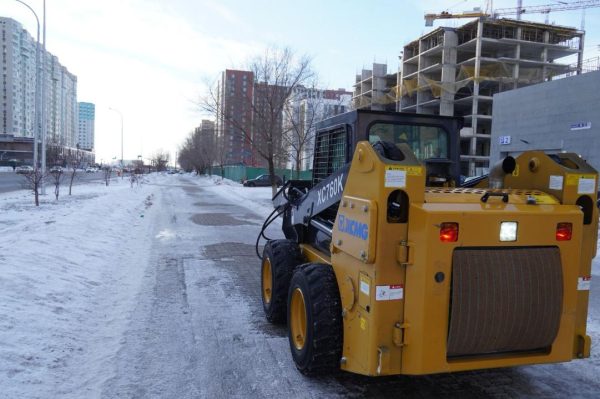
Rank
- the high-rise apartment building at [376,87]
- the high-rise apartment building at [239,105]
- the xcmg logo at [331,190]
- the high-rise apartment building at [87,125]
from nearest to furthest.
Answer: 1. the xcmg logo at [331,190]
2. the high-rise apartment building at [239,105]
3. the high-rise apartment building at [376,87]
4. the high-rise apartment building at [87,125]

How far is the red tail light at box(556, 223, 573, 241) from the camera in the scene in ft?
10.8

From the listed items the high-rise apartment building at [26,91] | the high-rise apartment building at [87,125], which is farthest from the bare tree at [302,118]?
the high-rise apartment building at [87,125]

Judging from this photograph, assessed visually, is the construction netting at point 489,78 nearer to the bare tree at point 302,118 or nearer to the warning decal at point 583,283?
the bare tree at point 302,118

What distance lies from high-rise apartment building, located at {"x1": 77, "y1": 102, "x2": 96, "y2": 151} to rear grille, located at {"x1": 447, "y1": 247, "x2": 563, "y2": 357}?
522ft

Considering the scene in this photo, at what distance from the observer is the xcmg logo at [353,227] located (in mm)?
3272

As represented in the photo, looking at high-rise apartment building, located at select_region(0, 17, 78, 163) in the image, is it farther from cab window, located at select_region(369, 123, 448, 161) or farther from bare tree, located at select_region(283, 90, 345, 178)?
cab window, located at select_region(369, 123, 448, 161)

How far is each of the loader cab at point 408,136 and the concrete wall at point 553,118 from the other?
24.6m

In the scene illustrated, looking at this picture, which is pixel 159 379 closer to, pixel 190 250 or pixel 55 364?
pixel 55 364

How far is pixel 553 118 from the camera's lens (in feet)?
94.1

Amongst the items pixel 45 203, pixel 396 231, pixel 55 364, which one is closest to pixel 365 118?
pixel 396 231

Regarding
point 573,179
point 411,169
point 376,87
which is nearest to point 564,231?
point 573,179

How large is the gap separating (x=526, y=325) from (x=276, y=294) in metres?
2.75

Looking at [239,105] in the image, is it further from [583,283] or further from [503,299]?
[503,299]

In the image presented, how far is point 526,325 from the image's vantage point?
10.6 ft
